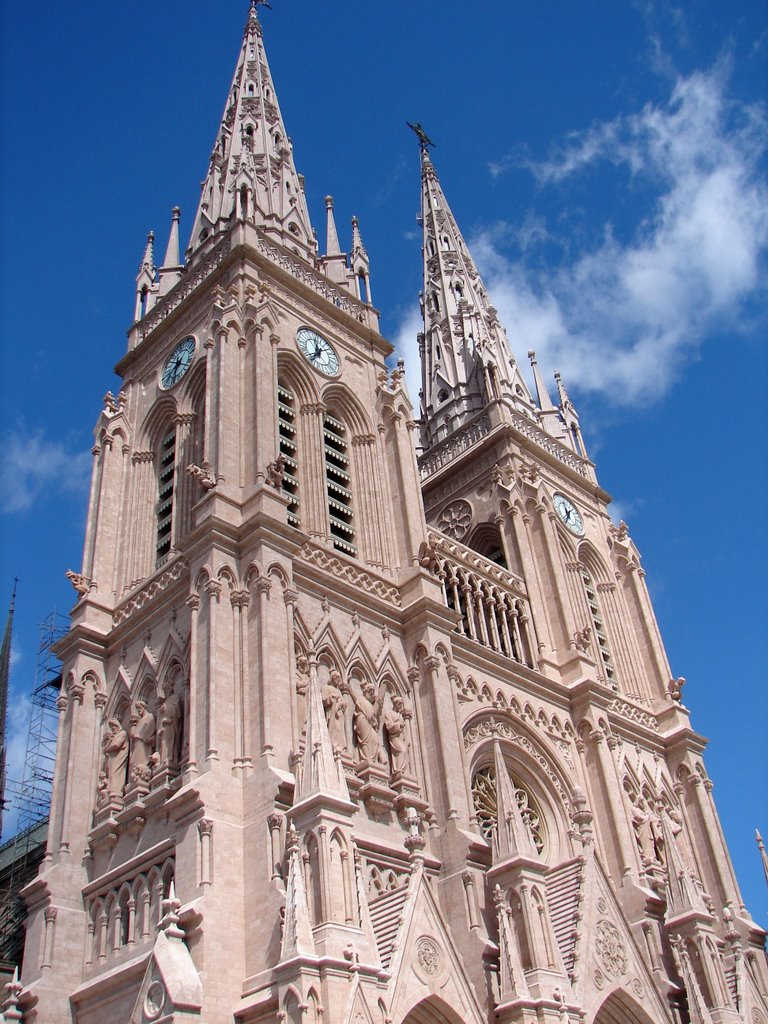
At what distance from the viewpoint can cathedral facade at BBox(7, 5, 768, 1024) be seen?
62.2ft

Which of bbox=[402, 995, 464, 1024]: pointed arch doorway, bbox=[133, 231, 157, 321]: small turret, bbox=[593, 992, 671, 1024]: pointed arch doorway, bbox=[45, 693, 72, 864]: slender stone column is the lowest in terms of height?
bbox=[402, 995, 464, 1024]: pointed arch doorway

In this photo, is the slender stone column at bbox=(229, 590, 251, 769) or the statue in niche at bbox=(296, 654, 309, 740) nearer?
the slender stone column at bbox=(229, 590, 251, 769)

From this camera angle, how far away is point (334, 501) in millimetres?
28109

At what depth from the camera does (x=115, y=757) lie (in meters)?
23.4

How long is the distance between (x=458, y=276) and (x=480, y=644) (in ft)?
73.4

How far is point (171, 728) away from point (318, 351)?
12.2 meters

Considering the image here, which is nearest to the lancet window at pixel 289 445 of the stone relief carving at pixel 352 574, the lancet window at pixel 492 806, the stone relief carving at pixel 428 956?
the stone relief carving at pixel 352 574

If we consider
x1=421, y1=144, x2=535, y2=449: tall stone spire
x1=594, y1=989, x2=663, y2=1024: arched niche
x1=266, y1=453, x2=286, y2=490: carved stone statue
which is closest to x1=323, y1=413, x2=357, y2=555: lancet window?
x1=266, y1=453, x2=286, y2=490: carved stone statue

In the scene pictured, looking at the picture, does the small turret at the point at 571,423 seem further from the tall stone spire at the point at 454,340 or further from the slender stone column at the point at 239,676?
the slender stone column at the point at 239,676

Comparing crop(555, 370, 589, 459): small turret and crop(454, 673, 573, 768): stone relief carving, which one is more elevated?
crop(555, 370, 589, 459): small turret

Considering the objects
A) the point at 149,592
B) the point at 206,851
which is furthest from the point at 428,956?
the point at 149,592

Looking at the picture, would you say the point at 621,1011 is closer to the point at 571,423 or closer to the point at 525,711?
the point at 525,711

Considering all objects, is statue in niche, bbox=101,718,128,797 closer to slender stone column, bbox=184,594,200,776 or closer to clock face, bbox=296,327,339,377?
slender stone column, bbox=184,594,200,776

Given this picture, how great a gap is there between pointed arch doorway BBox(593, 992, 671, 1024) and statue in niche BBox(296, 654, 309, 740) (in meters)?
7.91
